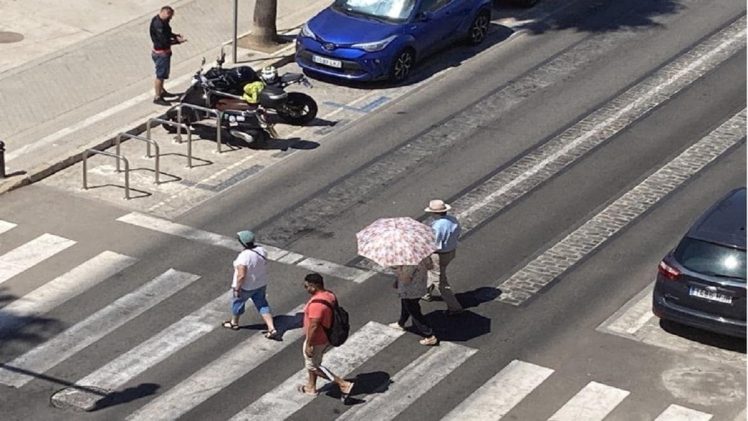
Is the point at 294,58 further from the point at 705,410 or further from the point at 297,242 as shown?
the point at 705,410

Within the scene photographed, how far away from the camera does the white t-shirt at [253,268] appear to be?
62.7 feet

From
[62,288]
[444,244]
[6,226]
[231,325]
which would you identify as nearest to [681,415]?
[444,244]

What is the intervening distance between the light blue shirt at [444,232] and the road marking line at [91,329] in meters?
3.25

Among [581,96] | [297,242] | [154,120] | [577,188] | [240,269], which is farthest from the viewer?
[581,96]

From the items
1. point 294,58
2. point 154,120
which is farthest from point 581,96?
point 154,120

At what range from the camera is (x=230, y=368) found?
18766 millimetres

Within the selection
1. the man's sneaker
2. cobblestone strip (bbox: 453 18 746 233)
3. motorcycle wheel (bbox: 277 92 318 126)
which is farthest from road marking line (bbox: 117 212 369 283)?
motorcycle wheel (bbox: 277 92 318 126)

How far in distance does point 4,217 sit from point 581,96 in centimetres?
982

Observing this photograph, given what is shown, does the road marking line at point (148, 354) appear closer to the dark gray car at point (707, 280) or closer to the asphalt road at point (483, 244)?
the asphalt road at point (483, 244)

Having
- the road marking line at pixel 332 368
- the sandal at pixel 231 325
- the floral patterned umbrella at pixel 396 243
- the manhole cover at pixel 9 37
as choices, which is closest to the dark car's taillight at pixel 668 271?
the floral patterned umbrella at pixel 396 243

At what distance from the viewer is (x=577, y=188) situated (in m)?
23.8

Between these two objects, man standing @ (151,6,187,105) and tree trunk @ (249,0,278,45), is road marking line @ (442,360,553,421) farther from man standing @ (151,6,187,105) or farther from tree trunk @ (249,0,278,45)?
tree trunk @ (249,0,278,45)

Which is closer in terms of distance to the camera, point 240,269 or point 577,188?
point 240,269

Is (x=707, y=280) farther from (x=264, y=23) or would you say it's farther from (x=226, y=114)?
(x=264, y=23)
